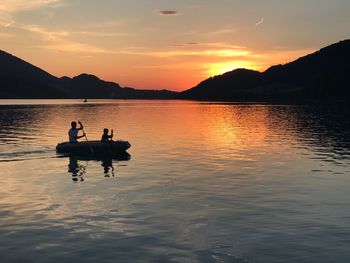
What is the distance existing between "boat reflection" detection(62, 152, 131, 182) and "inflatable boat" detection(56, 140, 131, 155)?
441 mm

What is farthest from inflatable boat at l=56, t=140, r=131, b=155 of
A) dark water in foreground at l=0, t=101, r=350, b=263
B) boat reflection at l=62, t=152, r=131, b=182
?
dark water in foreground at l=0, t=101, r=350, b=263

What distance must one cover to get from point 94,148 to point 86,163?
156 inches

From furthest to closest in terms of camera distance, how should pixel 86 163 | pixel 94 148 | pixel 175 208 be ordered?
1. pixel 94 148
2. pixel 86 163
3. pixel 175 208

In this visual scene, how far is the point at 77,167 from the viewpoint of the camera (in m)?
35.4

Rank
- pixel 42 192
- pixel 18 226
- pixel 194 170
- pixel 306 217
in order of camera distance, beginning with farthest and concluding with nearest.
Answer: pixel 194 170 < pixel 42 192 < pixel 306 217 < pixel 18 226

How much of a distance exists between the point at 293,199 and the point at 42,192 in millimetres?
15089

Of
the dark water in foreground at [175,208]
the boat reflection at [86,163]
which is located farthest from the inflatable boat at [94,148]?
the dark water in foreground at [175,208]

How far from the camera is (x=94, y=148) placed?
41.7 m

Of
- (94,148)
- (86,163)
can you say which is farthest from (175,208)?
(94,148)

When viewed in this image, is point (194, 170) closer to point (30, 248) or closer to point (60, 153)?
point (60, 153)

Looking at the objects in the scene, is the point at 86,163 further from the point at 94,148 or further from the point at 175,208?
the point at 175,208

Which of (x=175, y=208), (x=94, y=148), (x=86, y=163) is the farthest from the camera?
(x=94, y=148)

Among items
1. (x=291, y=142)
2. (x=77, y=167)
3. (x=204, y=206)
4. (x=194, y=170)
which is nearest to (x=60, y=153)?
(x=77, y=167)

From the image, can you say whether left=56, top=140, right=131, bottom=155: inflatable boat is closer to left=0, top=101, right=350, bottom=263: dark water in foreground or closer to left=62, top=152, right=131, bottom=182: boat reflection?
left=62, top=152, right=131, bottom=182: boat reflection
